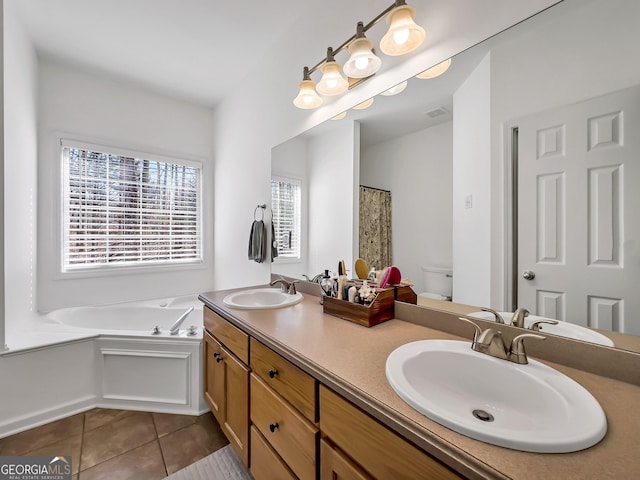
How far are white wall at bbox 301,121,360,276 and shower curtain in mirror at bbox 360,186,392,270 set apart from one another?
0.28ft

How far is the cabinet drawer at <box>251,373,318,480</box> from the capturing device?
2.71 feet

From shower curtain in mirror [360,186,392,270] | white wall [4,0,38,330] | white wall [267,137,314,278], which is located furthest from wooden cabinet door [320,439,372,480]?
white wall [4,0,38,330]

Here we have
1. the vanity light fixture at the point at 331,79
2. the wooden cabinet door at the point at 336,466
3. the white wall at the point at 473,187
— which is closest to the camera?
the wooden cabinet door at the point at 336,466

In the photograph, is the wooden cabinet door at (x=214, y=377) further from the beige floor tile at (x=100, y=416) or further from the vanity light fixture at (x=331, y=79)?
the vanity light fixture at (x=331, y=79)

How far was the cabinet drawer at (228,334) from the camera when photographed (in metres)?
1.22

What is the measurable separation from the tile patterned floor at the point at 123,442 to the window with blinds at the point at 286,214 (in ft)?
4.17

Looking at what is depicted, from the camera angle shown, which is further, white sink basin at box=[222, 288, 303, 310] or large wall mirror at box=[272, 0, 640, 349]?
white sink basin at box=[222, 288, 303, 310]

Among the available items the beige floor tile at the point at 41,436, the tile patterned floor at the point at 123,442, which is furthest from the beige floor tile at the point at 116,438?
the beige floor tile at the point at 41,436

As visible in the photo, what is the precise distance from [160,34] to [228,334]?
222 centimetres

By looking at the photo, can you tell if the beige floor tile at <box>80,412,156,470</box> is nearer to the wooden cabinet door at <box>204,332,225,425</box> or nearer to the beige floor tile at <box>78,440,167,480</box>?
the beige floor tile at <box>78,440,167,480</box>

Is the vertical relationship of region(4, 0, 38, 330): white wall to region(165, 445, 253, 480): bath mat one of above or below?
above

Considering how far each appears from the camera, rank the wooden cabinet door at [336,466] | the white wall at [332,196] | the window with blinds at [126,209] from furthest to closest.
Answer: the window with blinds at [126,209]
the white wall at [332,196]
the wooden cabinet door at [336,466]

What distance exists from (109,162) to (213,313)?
→ 2.17 metres

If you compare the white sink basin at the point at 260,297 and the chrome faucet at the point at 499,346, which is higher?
the chrome faucet at the point at 499,346
